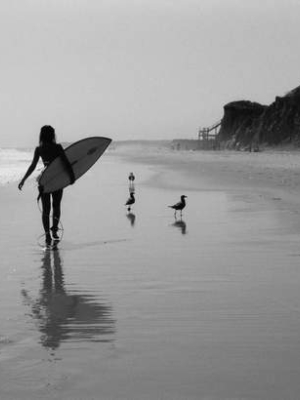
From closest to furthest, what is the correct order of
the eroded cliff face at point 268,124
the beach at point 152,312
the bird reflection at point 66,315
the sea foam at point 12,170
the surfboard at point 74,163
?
the beach at point 152,312 < the bird reflection at point 66,315 < the surfboard at point 74,163 < the sea foam at point 12,170 < the eroded cliff face at point 268,124

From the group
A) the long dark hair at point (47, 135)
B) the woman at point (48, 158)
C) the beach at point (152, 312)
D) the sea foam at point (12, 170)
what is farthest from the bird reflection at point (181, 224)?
the sea foam at point (12, 170)

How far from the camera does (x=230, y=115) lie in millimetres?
149500

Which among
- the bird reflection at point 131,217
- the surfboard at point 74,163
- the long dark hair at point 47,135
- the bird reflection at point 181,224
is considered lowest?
the bird reflection at point 131,217

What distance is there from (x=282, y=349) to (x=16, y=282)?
11.9 ft

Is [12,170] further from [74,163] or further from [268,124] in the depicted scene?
[268,124]

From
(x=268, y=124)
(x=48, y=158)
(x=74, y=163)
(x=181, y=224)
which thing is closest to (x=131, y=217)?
(x=181, y=224)

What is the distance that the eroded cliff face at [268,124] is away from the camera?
111250 millimetres

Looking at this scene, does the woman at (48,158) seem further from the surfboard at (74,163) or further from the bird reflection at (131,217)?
the bird reflection at (131,217)

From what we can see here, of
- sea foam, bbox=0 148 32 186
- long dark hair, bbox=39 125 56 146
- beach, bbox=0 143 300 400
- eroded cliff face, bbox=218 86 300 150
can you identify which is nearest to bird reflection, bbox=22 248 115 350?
beach, bbox=0 143 300 400

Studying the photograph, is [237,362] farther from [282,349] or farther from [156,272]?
[156,272]

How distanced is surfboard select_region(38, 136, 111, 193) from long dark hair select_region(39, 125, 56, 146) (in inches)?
13.0

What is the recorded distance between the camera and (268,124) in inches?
4673

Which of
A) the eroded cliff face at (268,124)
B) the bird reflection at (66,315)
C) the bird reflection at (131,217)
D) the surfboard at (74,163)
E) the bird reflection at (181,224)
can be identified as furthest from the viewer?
the eroded cliff face at (268,124)

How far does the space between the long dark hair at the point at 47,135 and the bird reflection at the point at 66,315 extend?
3.55 metres
